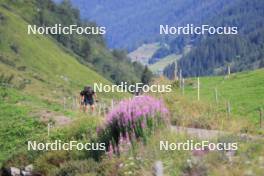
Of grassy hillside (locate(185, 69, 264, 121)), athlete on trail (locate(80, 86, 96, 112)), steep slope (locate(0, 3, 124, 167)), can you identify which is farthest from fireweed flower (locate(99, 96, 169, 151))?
steep slope (locate(0, 3, 124, 167))

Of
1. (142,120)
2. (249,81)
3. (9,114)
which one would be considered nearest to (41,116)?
(9,114)

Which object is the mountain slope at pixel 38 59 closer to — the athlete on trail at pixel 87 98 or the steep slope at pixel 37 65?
the steep slope at pixel 37 65

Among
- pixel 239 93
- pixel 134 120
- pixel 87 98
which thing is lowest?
pixel 134 120

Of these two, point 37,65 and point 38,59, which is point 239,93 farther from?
point 38,59

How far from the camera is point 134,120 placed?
58.0 feet

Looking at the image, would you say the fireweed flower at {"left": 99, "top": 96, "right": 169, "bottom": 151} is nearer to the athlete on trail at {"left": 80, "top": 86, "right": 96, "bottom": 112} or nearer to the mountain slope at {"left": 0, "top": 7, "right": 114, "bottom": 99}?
the athlete on trail at {"left": 80, "top": 86, "right": 96, "bottom": 112}

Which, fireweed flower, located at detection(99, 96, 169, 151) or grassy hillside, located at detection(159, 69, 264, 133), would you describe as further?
grassy hillside, located at detection(159, 69, 264, 133)

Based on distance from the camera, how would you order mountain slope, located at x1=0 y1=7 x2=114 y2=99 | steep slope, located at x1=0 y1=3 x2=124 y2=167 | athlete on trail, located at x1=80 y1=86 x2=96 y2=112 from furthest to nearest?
mountain slope, located at x1=0 y1=7 x2=114 y2=99 → steep slope, located at x1=0 y1=3 x2=124 y2=167 → athlete on trail, located at x1=80 y1=86 x2=96 y2=112

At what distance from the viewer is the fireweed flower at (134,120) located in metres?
17.4

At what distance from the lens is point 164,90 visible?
25.8 m

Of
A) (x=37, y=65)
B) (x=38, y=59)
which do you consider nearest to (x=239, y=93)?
(x=37, y=65)

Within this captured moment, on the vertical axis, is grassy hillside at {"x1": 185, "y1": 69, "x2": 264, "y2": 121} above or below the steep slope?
below

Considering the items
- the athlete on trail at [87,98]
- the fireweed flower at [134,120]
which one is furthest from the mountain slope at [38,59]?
the fireweed flower at [134,120]

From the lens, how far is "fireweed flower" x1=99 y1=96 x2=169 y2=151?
17406mm
